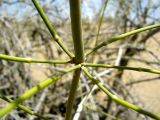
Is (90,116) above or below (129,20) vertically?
below

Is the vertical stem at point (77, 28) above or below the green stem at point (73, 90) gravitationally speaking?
above

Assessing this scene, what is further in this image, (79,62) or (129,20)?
(129,20)

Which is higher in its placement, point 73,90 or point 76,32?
point 76,32

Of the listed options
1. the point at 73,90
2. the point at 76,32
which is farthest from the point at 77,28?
the point at 73,90

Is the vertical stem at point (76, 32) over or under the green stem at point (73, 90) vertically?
over

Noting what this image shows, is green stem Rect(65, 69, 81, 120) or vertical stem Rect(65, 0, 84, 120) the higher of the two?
vertical stem Rect(65, 0, 84, 120)

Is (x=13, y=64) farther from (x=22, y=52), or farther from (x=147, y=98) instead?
(x=147, y=98)

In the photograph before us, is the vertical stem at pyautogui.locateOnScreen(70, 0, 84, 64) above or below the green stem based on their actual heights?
above

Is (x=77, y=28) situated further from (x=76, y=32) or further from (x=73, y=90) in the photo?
(x=73, y=90)

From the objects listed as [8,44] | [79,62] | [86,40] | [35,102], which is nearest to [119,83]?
[86,40]

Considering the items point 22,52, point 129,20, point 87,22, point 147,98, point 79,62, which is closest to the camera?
point 79,62

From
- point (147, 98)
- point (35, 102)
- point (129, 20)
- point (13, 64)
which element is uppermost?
point (129, 20)
